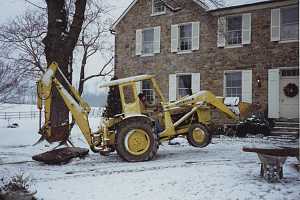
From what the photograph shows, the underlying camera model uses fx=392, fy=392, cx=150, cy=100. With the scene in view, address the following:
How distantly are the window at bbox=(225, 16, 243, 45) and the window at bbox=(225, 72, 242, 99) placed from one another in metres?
1.59

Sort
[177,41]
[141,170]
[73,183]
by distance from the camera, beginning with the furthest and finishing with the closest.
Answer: [177,41] → [141,170] → [73,183]

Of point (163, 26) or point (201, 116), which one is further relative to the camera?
point (163, 26)

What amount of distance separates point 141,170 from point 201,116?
3.45 meters

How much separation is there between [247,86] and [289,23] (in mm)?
3423

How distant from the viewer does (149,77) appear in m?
11.1

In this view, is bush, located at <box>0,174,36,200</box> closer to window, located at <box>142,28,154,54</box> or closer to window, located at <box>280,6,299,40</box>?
window, located at <box>280,6,299,40</box>

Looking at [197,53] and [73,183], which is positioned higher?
[197,53]

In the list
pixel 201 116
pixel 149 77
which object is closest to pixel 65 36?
pixel 149 77

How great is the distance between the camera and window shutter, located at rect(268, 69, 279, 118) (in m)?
17.8

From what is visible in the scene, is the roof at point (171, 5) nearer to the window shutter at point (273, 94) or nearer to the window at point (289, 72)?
the window shutter at point (273, 94)

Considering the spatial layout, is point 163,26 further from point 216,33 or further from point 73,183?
point 73,183

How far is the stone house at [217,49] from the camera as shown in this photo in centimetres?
1792

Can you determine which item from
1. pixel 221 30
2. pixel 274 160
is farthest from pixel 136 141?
pixel 221 30

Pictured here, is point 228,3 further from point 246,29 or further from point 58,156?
point 58,156
